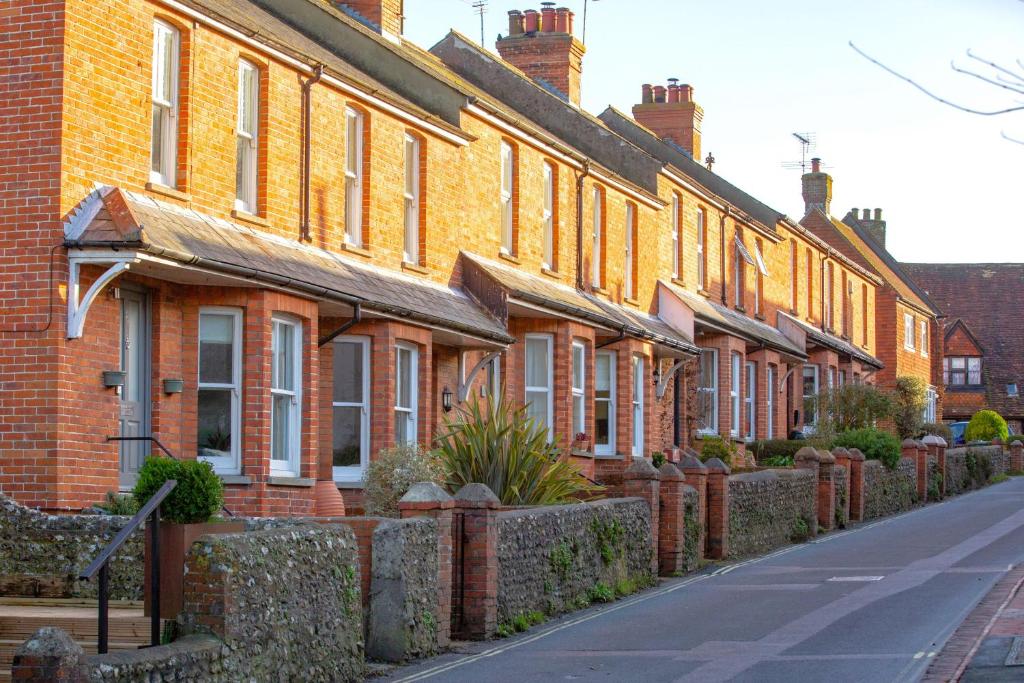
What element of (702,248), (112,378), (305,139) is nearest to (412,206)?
(305,139)

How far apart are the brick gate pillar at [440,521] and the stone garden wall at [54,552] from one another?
2676mm

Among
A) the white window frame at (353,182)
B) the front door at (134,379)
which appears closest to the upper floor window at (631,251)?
the white window frame at (353,182)

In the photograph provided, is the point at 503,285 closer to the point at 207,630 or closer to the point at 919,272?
the point at 207,630

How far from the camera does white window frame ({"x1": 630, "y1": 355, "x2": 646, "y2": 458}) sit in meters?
29.5

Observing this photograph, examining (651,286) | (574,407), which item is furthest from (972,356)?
(574,407)

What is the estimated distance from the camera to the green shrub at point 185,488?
11.3 m

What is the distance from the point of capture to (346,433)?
20.3 m

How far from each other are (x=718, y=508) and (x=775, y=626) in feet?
26.1

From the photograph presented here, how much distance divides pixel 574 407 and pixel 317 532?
14.9 m

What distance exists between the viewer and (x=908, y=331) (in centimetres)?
5975

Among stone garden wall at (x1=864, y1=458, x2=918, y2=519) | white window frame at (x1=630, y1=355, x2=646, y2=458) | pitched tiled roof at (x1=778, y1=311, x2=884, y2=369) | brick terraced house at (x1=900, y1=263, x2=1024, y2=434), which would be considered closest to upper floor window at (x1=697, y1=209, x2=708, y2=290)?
stone garden wall at (x1=864, y1=458, x2=918, y2=519)

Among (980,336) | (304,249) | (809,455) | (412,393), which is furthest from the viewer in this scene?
(980,336)

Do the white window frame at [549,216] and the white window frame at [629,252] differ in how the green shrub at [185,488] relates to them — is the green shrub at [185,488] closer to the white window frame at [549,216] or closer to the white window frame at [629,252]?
the white window frame at [549,216]

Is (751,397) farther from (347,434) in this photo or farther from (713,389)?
(347,434)
